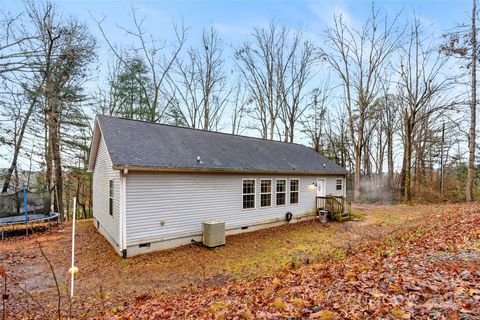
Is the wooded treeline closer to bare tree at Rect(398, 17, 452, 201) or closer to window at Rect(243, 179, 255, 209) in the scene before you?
bare tree at Rect(398, 17, 452, 201)

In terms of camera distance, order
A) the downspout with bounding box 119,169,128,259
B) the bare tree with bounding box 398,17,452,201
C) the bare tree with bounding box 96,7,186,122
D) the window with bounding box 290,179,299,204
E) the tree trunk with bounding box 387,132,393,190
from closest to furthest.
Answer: the downspout with bounding box 119,169,128,259, the window with bounding box 290,179,299,204, the bare tree with bounding box 398,17,452,201, the bare tree with bounding box 96,7,186,122, the tree trunk with bounding box 387,132,393,190

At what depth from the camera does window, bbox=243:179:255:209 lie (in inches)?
409

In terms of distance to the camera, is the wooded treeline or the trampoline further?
the wooded treeline

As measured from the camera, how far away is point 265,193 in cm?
1106

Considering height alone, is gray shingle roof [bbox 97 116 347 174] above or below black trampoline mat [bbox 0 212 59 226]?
above

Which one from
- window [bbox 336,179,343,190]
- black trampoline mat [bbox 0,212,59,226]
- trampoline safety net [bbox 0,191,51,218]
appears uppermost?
window [bbox 336,179,343,190]

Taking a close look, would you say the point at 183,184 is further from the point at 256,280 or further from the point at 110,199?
the point at 256,280

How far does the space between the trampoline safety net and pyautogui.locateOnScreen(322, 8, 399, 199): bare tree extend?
21467mm

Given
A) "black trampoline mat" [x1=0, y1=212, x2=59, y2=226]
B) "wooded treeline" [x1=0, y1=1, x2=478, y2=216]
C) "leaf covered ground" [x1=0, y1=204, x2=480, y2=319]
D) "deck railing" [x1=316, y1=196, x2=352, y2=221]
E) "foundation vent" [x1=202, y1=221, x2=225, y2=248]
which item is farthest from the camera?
"wooded treeline" [x1=0, y1=1, x2=478, y2=216]

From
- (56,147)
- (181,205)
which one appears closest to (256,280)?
(181,205)

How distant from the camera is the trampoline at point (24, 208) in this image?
10.4 meters

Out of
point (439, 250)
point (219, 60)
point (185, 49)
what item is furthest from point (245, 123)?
point (439, 250)

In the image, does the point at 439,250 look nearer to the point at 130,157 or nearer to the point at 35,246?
the point at 130,157

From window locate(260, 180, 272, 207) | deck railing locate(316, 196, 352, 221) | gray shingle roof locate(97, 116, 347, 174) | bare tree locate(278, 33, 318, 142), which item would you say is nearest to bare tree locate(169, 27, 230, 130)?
bare tree locate(278, 33, 318, 142)
